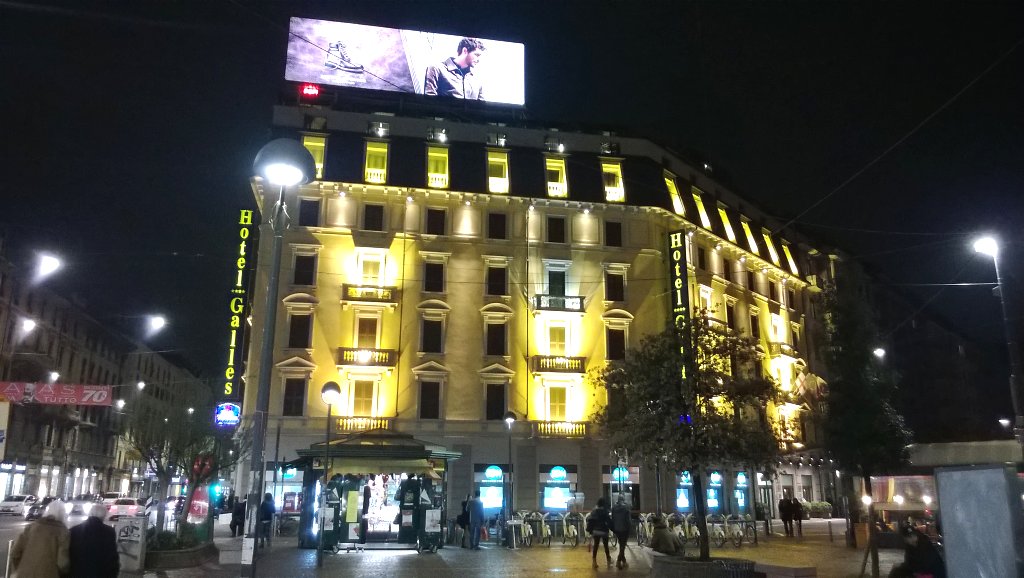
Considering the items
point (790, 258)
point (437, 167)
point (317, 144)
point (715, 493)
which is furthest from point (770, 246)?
point (317, 144)

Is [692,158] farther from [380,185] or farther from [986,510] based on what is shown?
[986,510]

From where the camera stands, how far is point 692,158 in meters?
48.8

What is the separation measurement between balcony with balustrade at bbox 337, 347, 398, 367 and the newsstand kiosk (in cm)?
1169

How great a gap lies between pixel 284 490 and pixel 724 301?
25.8 metres

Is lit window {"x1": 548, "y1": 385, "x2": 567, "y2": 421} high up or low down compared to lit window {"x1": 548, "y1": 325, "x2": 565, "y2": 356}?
down

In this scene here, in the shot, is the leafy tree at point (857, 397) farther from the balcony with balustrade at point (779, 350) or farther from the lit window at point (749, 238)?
the lit window at point (749, 238)

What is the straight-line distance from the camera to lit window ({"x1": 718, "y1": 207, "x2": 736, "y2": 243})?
45.5 meters

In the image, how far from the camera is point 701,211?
146 ft

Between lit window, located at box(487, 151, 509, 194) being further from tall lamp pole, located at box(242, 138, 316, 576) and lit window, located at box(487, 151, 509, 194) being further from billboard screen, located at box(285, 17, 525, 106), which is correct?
tall lamp pole, located at box(242, 138, 316, 576)

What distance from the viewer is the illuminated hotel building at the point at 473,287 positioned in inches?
1438

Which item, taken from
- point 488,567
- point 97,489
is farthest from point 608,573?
point 97,489

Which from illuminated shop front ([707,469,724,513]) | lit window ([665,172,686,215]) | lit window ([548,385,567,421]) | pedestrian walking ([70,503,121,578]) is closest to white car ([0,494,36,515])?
lit window ([548,385,567,421])

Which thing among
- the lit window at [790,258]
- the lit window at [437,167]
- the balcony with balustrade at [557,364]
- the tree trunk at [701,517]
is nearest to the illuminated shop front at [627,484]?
the balcony with balustrade at [557,364]

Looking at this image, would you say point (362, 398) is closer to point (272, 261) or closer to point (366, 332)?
point (366, 332)
